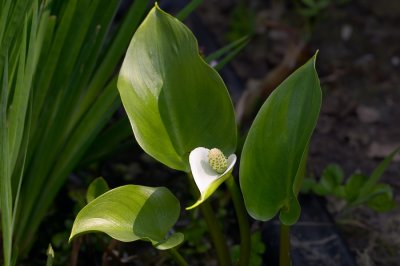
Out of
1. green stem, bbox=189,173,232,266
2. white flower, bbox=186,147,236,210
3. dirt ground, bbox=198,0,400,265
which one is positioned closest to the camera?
white flower, bbox=186,147,236,210

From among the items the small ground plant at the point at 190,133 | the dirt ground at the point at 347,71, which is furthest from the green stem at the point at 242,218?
the dirt ground at the point at 347,71

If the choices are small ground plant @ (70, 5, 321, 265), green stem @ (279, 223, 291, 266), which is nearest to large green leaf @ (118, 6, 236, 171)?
small ground plant @ (70, 5, 321, 265)

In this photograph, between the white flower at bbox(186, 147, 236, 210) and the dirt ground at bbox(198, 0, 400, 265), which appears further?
the dirt ground at bbox(198, 0, 400, 265)

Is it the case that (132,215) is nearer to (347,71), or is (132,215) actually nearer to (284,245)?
(284,245)

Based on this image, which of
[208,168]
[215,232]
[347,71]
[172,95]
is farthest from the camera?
[347,71]

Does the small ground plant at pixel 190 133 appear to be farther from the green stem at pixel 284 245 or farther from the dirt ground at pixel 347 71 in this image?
the dirt ground at pixel 347 71

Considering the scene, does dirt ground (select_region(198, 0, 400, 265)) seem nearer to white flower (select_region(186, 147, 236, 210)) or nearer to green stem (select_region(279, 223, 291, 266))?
green stem (select_region(279, 223, 291, 266))

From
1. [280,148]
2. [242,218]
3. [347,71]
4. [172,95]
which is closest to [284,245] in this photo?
[242,218]
